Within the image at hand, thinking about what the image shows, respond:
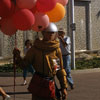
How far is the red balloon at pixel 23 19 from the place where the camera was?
546cm

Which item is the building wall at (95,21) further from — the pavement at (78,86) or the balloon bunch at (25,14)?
the balloon bunch at (25,14)

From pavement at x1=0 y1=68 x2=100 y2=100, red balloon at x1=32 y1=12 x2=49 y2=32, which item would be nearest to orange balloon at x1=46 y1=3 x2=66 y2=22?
red balloon at x1=32 y1=12 x2=49 y2=32

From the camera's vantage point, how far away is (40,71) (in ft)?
18.2

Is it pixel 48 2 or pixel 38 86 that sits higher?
pixel 48 2

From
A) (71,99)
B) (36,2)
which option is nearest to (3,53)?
(71,99)

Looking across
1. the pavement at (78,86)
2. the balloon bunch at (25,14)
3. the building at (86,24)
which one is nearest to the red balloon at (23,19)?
the balloon bunch at (25,14)

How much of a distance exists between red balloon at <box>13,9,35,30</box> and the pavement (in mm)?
2184

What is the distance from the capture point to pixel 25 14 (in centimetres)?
545

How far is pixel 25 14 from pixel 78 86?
6597mm

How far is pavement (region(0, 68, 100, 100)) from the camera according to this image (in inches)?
→ 390

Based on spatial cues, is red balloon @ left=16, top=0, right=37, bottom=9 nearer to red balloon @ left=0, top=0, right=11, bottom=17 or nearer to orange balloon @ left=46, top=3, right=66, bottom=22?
red balloon @ left=0, top=0, right=11, bottom=17

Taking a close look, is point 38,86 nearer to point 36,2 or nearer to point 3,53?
point 36,2

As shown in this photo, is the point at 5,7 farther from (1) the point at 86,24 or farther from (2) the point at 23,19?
(1) the point at 86,24

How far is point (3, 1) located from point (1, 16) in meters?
0.29
